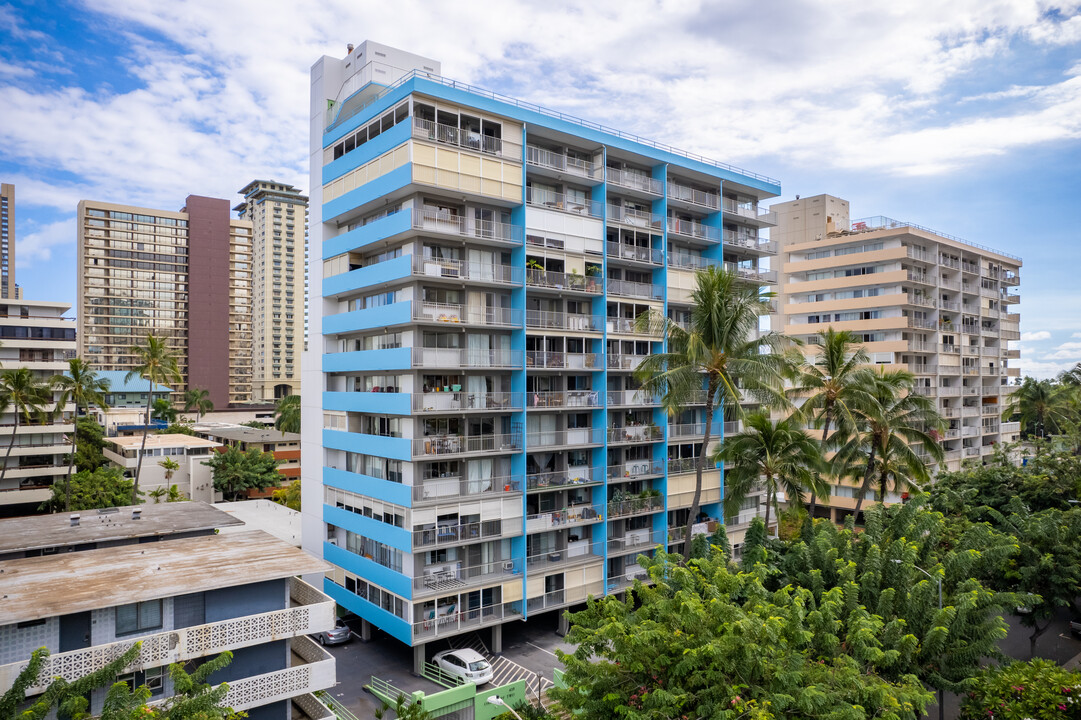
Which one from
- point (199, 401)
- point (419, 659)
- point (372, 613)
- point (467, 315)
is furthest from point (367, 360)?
point (199, 401)

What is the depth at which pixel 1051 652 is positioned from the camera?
105 ft

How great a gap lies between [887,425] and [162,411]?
88424mm

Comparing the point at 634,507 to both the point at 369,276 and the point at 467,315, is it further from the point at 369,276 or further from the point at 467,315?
the point at 369,276

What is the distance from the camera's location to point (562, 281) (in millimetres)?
34562

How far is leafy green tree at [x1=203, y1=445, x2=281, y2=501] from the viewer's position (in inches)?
2506

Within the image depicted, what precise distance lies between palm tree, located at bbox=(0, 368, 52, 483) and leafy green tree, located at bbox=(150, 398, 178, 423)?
37918 millimetres

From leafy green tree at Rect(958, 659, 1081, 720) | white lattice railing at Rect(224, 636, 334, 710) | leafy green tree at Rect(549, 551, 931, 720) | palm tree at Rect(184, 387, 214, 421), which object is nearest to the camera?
leafy green tree at Rect(549, 551, 931, 720)

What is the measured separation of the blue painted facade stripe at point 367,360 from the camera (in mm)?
30142

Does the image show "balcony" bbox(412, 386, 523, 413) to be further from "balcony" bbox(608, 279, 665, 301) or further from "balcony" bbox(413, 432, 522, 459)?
"balcony" bbox(608, 279, 665, 301)

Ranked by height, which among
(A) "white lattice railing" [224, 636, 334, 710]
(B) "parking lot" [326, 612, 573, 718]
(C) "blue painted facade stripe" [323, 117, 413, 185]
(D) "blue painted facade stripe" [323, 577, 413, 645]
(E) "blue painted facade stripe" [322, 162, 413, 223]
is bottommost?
(B) "parking lot" [326, 612, 573, 718]

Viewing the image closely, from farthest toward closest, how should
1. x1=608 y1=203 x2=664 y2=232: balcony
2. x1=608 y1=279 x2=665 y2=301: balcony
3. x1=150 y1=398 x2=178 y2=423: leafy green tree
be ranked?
x1=150 y1=398 x2=178 y2=423: leafy green tree → x1=608 y1=203 x2=664 y2=232: balcony → x1=608 y1=279 x2=665 y2=301: balcony

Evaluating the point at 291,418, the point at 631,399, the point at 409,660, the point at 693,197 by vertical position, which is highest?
the point at 693,197

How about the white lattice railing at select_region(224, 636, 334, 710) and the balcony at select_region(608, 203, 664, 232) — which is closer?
the white lattice railing at select_region(224, 636, 334, 710)

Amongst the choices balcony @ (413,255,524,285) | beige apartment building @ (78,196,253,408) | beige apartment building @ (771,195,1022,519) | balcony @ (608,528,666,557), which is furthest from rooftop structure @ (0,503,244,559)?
beige apartment building @ (78,196,253,408)
